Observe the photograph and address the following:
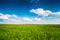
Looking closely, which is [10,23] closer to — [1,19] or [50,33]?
[1,19]

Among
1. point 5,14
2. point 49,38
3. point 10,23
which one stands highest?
point 5,14

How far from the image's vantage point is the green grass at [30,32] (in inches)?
116

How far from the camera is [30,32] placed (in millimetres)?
3029

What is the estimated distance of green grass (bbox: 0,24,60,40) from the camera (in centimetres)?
295

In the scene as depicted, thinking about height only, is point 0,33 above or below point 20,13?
below

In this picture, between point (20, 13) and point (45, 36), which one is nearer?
point (45, 36)

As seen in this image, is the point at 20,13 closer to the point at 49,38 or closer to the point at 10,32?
the point at 10,32

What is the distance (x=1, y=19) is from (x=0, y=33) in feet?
1.42

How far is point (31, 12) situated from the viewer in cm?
316

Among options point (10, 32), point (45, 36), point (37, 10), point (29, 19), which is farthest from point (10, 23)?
point (45, 36)

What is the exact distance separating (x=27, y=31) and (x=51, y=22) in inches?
27.0

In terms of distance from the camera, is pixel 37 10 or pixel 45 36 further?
pixel 37 10

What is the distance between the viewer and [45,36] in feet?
9.64

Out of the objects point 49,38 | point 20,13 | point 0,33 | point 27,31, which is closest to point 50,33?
point 49,38
